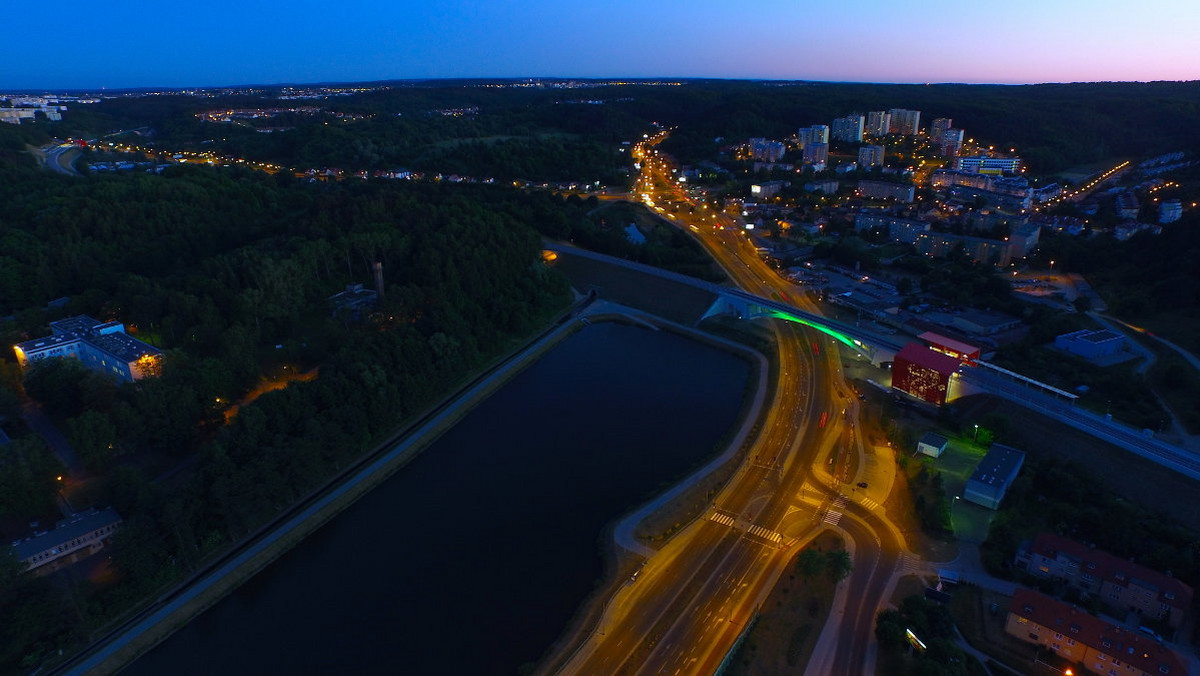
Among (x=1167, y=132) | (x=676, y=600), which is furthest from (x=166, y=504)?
(x=1167, y=132)

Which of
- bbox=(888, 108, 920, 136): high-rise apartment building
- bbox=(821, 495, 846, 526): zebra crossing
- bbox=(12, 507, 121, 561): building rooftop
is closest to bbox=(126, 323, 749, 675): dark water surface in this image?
bbox=(12, 507, 121, 561): building rooftop

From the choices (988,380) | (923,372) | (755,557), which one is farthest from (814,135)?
(755,557)

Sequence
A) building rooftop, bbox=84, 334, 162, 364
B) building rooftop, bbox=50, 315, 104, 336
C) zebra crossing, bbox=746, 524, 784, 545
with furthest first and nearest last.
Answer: building rooftop, bbox=50, 315, 104, 336 < building rooftop, bbox=84, 334, 162, 364 < zebra crossing, bbox=746, 524, 784, 545

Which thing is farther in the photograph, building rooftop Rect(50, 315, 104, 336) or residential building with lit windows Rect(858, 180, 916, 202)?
residential building with lit windows Rect(858, 180, 916, 202)

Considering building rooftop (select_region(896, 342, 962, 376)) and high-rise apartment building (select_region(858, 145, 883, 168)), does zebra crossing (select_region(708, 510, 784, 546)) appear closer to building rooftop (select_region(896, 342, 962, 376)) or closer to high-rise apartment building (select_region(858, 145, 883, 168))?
building rooftop (select_region(896, 342, 962, 376))

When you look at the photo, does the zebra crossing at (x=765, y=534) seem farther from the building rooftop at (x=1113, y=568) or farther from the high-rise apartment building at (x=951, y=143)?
the high-rise apartment building at (x=951, y=143)

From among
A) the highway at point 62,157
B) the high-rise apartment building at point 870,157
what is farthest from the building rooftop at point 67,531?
the high-rise apartment building at point 870,157

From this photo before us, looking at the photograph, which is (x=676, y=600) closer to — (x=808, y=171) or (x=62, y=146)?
(x=808, y=171)
